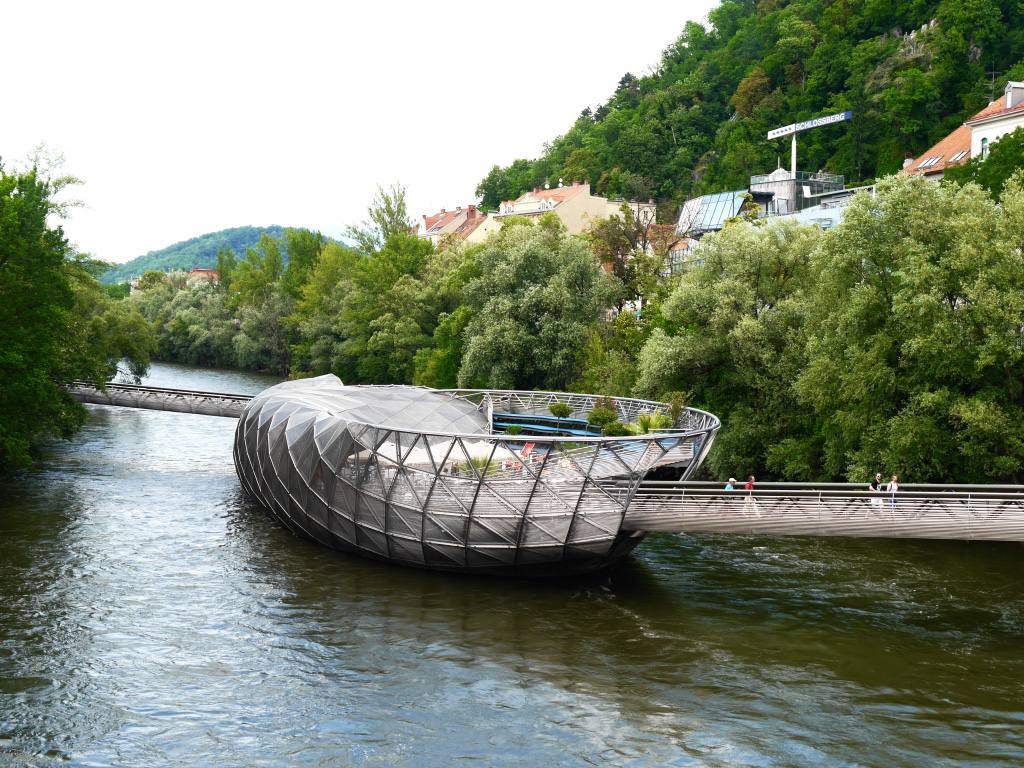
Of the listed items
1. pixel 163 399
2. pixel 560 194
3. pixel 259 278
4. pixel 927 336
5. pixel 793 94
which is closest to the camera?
pixel 927 336

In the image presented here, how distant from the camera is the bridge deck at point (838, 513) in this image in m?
24.7

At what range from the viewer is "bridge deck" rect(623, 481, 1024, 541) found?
24734 millimetres

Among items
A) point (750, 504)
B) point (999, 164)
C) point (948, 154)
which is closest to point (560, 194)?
point (948, 154)

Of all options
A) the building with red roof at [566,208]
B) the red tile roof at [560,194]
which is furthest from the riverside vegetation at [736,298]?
the red tile roof at [560,194]

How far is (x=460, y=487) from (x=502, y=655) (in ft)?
19.0

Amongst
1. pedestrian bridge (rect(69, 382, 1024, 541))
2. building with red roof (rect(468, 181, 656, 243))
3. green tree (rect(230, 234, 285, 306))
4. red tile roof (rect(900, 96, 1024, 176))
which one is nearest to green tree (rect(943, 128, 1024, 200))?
red tile roof (rect(900, 96, 1024, 176))

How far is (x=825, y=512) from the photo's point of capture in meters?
25.6

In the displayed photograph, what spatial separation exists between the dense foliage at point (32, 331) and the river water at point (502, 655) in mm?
7287

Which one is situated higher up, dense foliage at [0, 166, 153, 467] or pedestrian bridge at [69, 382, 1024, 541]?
dense foliage at [0, 166, 153, 467]

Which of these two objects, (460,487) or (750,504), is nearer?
(750,504)

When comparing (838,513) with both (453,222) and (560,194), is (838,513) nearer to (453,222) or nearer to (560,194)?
(560,194)

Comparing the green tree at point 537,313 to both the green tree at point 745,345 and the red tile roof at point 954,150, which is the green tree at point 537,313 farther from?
the red tile roof at point 954,150

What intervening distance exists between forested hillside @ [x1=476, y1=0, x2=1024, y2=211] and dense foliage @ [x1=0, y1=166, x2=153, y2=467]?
234ft

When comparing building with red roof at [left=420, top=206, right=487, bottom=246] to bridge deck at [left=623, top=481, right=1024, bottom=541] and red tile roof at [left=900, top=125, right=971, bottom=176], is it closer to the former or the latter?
red tile roof at [left=900, top=125, right=971, bottom=176]
